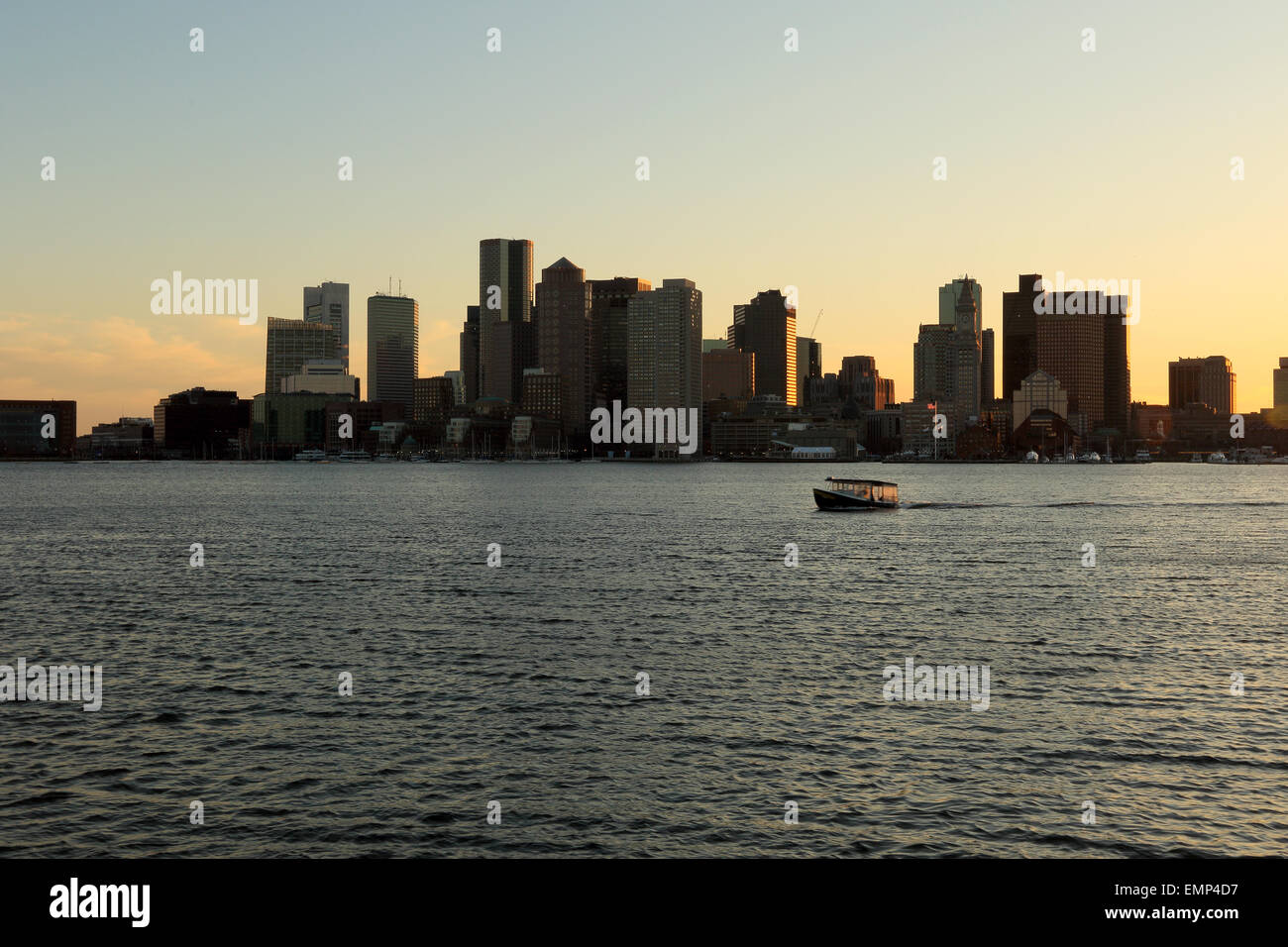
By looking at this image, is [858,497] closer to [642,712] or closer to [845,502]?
[845,502]

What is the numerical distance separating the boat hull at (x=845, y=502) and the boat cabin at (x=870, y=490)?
0.63m

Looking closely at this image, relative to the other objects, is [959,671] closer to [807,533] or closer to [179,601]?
[179,601]

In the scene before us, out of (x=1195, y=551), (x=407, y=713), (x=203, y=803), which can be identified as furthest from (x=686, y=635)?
(x=1195, y=551)

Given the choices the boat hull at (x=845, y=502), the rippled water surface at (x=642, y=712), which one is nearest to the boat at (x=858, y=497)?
the boat hull at (x=845, y=502)

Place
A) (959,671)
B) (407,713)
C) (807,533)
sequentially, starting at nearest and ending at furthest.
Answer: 1. (407,713)
2. (959,671)
3. (807,533)

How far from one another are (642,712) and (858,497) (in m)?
134

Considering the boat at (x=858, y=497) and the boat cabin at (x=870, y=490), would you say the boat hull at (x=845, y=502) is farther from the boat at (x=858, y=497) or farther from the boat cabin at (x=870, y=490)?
the boat cabin at (x=870, y=490)

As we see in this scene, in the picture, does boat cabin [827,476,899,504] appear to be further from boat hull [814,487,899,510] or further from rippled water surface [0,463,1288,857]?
rippled water surface [0,463,1288,857]

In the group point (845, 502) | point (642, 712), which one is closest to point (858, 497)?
point (845, 502)

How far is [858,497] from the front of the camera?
167500 mm

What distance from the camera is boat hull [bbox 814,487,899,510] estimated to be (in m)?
166

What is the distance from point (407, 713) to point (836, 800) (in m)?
16.5

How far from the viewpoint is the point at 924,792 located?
2919 cm
